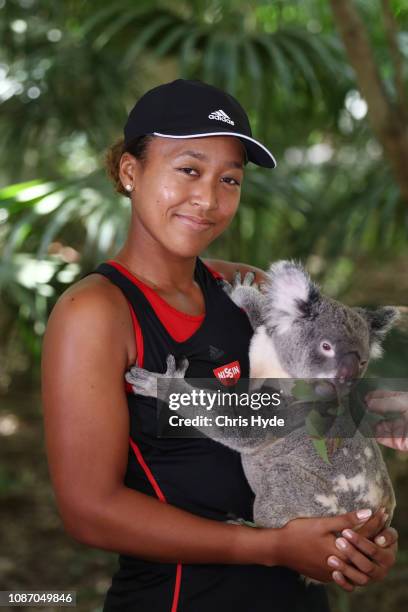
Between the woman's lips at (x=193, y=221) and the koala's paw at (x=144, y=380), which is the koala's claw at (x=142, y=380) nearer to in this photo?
the koala's paw at (x=144, y=380)

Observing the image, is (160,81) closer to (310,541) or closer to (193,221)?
(193,221)

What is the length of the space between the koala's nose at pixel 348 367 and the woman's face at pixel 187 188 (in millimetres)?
342

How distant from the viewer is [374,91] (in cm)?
221

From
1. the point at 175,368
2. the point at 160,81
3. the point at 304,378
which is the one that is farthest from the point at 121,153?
the point at 160,81

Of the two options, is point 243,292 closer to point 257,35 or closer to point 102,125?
point 257,35

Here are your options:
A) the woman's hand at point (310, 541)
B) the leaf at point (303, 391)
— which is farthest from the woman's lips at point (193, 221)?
the woman's hand at point (310, 541)

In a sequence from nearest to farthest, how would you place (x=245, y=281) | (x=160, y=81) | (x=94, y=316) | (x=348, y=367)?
(x=94, y=316) < (x=348, y=367) < (x=245, y=281) < (x=160, y=81)

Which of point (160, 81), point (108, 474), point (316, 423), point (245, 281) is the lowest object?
point (108, 474)

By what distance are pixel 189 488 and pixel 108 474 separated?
0.56 ft

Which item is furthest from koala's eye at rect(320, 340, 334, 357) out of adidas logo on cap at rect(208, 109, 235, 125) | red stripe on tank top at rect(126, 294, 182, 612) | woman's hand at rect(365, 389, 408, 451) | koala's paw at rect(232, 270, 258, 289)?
adidas logo on cap at rect(208, 109, 235, 125)

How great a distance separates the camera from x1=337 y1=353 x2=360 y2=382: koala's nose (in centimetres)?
130

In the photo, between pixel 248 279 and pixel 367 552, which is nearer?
pixel 367 552

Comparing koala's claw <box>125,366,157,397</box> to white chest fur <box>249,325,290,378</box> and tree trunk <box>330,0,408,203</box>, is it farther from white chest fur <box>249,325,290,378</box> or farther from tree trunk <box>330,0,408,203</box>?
tree trunk <box>330,0,408,203</box>

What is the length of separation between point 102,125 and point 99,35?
37 centimetres
